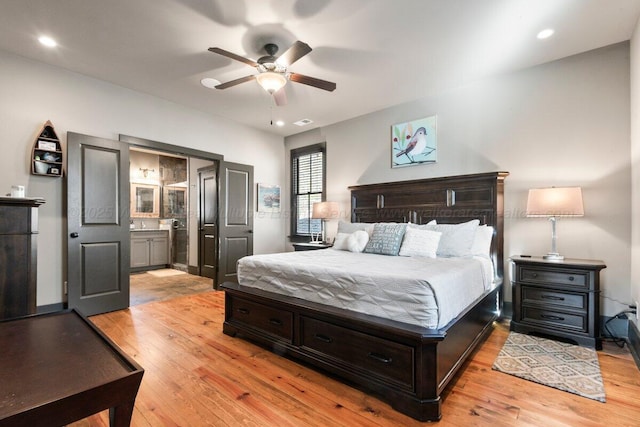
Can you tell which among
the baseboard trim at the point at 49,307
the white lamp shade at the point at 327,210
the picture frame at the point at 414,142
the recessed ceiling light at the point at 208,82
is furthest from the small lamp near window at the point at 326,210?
the baseboard trim at the point at 49,307

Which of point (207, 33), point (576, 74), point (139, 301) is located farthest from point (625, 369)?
point (139, 301)

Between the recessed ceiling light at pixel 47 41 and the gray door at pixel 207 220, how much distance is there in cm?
269

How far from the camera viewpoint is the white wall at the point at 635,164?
8.52 ft

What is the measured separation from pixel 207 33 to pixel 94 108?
2.05 metres

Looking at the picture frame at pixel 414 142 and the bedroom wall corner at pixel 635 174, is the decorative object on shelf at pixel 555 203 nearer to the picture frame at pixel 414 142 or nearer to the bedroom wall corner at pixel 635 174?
the bedroom wall corner at pixel 635 174

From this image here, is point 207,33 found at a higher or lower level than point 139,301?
higher

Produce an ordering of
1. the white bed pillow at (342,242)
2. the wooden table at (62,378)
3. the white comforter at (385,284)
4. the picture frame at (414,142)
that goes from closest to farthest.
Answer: the wooden table at (62,378) < the white comforter at (385,284) < the white bed pillow at (342,242) < the picture frame at (414,142)

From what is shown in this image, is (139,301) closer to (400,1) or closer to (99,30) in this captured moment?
(99,30)

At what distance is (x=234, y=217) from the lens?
209 inches

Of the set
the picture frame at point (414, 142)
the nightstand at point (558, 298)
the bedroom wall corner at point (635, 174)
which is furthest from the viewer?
the picture frame at point (414, 142)

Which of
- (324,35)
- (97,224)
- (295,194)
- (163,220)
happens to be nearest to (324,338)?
(324,35)

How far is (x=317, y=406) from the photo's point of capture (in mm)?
1873

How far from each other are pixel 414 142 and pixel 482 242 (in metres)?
1.76

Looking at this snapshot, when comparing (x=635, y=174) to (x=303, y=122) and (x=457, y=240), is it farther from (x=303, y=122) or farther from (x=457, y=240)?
(x=303, y=122)
